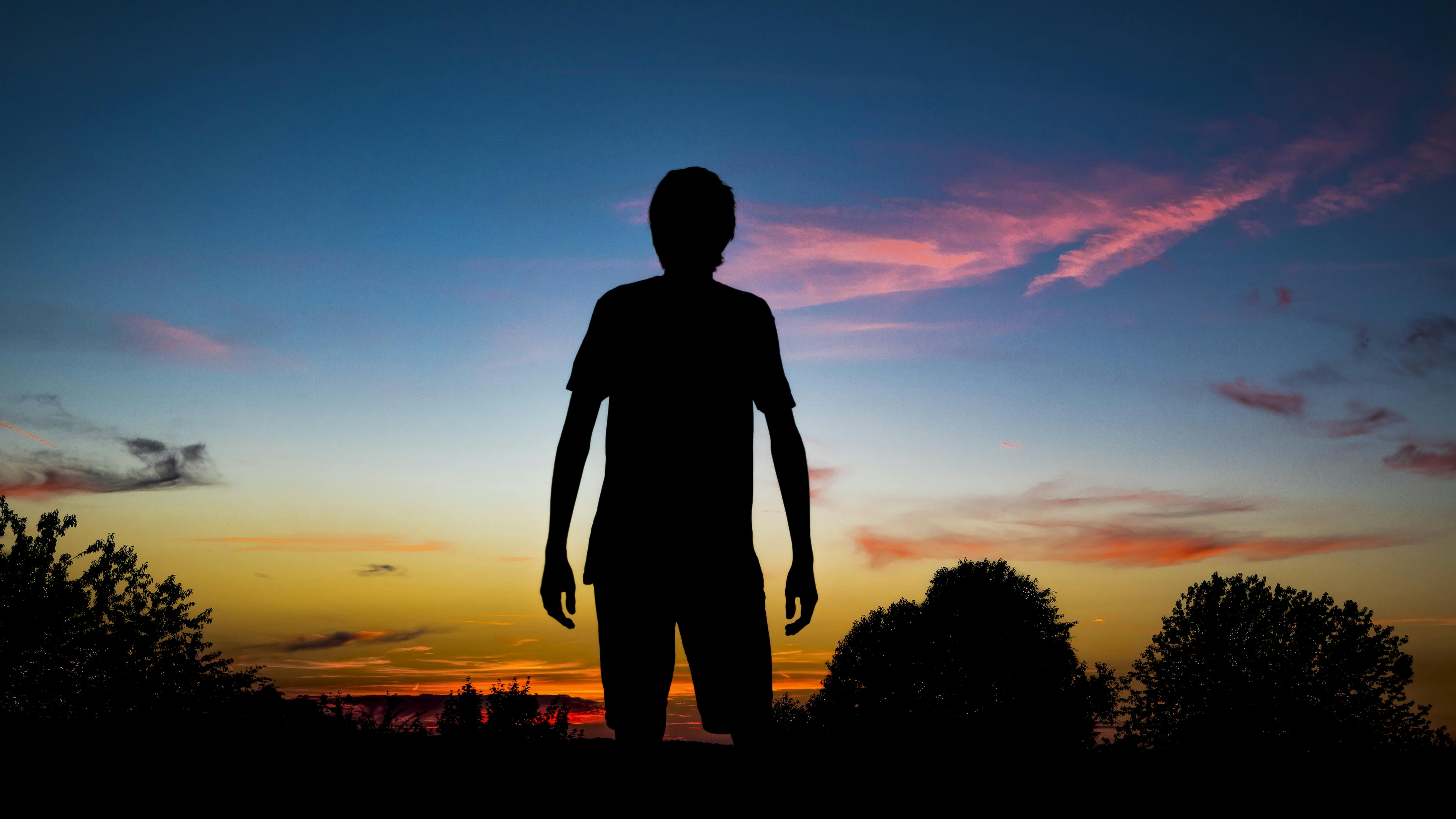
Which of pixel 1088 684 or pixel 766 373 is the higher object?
pixel 766 373

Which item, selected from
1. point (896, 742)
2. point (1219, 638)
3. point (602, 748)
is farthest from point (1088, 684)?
point (602, 748)

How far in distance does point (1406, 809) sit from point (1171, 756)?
172 centimetres

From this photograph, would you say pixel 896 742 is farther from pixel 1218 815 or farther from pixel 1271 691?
pixel 1271 691

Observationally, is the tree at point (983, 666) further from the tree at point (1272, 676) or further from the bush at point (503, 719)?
the bush at point (503, 719)

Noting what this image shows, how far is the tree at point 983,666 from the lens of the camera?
38562mm

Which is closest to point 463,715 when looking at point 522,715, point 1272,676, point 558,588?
point 522,715

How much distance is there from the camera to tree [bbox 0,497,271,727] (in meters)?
34.4

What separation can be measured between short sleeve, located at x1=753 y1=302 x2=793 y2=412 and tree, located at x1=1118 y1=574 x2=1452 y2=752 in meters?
36.1

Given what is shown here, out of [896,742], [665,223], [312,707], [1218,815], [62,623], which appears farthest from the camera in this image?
[62,623]

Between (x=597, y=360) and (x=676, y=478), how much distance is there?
2.27ft

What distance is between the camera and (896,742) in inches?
306

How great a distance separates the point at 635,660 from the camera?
358 centimetres

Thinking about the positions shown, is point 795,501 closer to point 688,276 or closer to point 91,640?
point 688,276

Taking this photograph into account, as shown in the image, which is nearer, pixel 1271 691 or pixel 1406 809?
pixel 1406 809
